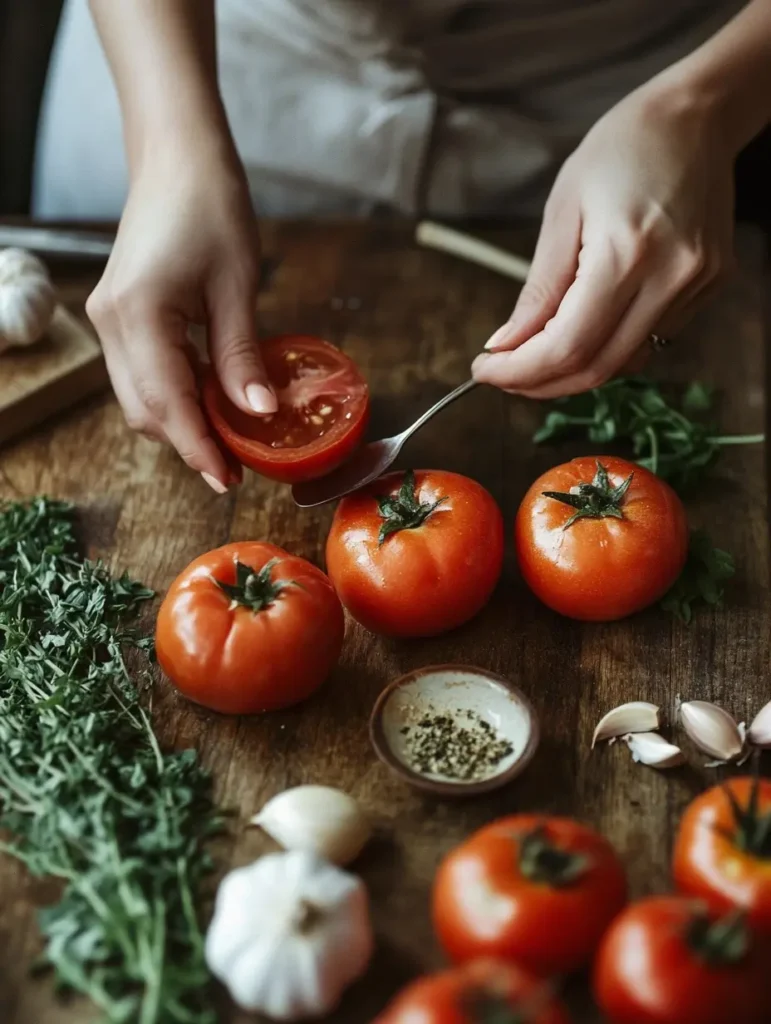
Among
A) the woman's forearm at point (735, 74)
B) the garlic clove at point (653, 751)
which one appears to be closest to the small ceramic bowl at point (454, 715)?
the garlic clove at point (653, 751)

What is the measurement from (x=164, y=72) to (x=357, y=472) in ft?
2.07

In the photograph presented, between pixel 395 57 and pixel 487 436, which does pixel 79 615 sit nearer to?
pixel 487 436

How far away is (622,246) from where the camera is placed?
4.85ft

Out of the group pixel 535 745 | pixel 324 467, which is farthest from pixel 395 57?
pixel 535 745

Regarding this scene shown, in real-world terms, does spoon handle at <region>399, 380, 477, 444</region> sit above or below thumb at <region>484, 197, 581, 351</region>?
below

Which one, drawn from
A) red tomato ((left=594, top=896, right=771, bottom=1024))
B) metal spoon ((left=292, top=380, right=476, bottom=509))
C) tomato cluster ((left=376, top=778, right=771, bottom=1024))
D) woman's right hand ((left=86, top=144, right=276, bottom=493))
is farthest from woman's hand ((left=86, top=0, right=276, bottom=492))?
red tomato ((left=594, top=896, right=771, bottom=1024))

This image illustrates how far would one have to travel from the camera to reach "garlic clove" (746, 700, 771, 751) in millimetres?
1325

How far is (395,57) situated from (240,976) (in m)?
1.43

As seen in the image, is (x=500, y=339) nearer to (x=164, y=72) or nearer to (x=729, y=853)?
(x=164, y=72)

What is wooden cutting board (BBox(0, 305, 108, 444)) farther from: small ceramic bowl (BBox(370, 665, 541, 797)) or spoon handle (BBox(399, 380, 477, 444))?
small ceramic bowl (BBox(370, 665, 541, 797))

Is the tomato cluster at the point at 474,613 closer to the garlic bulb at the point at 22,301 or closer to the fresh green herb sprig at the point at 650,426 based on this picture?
the fresh green herb sprig at the point at 650,426

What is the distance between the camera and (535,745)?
1285mm

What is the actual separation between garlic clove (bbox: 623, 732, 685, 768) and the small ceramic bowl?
0.43 feet

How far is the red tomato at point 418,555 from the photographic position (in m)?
1.39
